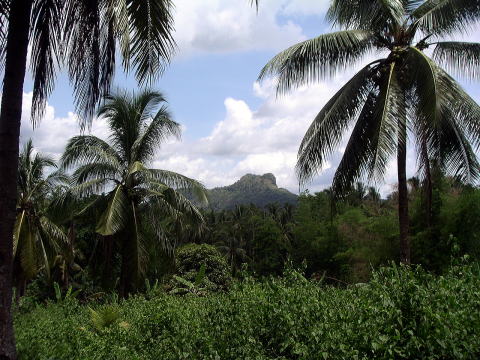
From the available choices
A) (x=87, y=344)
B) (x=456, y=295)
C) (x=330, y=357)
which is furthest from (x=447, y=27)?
(x=87, y=344)

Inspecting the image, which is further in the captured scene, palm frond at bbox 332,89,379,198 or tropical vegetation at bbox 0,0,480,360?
palm frond at bbox 332,89,379,198

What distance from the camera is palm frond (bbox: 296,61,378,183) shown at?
938cm

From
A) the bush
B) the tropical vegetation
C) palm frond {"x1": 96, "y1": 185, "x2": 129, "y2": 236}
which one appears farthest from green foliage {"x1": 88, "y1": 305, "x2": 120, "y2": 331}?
the bush

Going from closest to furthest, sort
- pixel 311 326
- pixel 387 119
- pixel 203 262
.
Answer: pixel 311 326 → pixel 387 119 → pixel 203 262

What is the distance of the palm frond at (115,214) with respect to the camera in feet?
43.0

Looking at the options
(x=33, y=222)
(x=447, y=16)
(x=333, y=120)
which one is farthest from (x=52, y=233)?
(x=447, y=16)

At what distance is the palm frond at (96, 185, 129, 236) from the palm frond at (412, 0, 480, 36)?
341 inches

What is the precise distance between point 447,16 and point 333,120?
2.74 metres

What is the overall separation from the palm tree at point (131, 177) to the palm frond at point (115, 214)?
0.10 feet

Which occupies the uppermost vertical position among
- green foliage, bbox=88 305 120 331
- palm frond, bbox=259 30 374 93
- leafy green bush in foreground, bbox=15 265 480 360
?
palm frond, bbox=259 30 374 93

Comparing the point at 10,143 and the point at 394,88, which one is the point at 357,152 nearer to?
the point at 394,88

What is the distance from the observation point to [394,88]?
28.9 feet

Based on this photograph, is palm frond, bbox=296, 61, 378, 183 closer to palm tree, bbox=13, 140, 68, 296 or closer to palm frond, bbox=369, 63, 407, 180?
palm frond, bbox=369, 63, 407, 180

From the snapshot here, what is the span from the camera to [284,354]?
18.2ft
